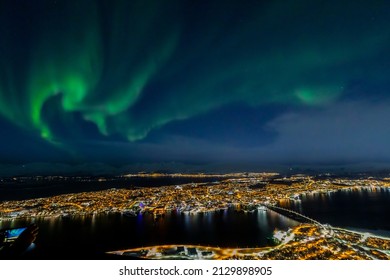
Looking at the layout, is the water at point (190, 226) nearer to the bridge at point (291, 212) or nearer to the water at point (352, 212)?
the water at point (352, 212)

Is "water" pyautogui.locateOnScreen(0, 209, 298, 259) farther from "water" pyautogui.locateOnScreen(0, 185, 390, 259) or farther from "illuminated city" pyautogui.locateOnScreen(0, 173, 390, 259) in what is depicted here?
"illuminated city" pyautogui.locateOnScreen(0, 173, 390, 259)

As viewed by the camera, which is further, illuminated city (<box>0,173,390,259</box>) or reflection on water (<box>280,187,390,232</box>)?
reflection on water (<box>280,187,390,232</box>)

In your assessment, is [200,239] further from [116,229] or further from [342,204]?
[342,204]

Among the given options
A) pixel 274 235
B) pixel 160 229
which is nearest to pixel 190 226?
pixel 160 229

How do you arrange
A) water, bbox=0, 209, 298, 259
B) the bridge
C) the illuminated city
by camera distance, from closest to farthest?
the illuminated city, water, bbox=0, 209, 298, 259, the bridge

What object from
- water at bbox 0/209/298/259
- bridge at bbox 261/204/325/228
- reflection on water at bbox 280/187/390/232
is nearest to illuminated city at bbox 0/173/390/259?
bridge at bbox 261/204/325/228

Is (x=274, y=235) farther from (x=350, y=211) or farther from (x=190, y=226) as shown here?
(x=350, y=211)

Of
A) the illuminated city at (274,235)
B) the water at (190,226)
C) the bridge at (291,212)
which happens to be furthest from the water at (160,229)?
the bridge at (291,212)

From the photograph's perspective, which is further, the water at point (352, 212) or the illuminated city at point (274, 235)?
the water at point (352, 212)
